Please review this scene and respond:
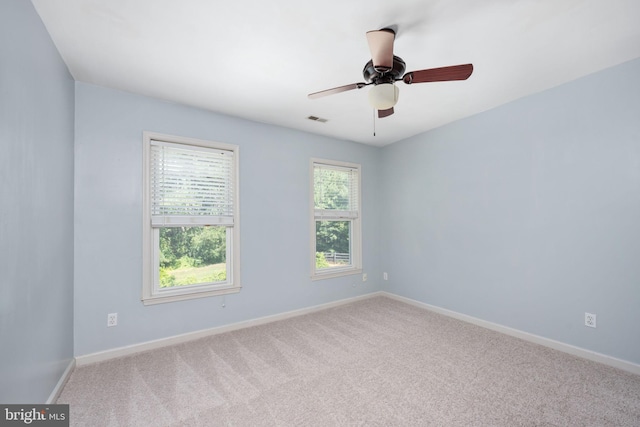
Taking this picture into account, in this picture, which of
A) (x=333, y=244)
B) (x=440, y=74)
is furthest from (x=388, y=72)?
(x=333, y=244)

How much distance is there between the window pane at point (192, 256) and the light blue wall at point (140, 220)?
24 cm

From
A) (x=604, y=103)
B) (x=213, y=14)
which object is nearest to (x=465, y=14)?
(x=213, y=14)

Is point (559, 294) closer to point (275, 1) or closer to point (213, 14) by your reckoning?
point (275, 1)

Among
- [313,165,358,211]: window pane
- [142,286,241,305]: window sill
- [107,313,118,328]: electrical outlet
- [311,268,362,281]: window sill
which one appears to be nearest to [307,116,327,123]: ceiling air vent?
[313,165,358,211]: window pane

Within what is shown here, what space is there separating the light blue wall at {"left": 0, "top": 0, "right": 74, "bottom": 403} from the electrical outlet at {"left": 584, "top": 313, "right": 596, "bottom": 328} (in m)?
4.20

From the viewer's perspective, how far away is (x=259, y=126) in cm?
365

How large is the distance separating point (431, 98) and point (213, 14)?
2.26 metres

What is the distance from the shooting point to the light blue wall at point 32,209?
4.49ft

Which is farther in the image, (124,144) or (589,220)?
(124,144)

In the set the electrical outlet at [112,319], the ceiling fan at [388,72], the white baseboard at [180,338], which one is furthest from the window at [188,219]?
the ceiling fan at [388,72]

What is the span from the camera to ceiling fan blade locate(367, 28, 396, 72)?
1618 mm

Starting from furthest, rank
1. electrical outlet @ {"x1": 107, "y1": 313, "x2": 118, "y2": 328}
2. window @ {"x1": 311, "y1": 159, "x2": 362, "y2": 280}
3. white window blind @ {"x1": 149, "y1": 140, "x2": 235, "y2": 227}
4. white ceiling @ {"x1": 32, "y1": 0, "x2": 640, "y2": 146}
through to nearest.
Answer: window @ {"x1": 311, "y1": 159, "x2": 362, "y2": 280} → white window blind @ {"x1": 149, "y1": 140, "x2": 235, "y2": 227} → electrical outlet @ {"x1": 107, "y1": 313, "x2": 118, "y2": 328} → white ceiling @ {"x1": 32, "y1": 0, "x2": 640, "y2": 146}

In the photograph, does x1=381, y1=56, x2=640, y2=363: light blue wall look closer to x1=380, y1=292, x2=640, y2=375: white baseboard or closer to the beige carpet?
x1=380, y1=292, x2=640, y2=375: white baseboard

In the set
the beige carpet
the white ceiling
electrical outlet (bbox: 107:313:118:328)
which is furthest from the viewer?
electrical outlet (bbox: 107:313:118:328)
